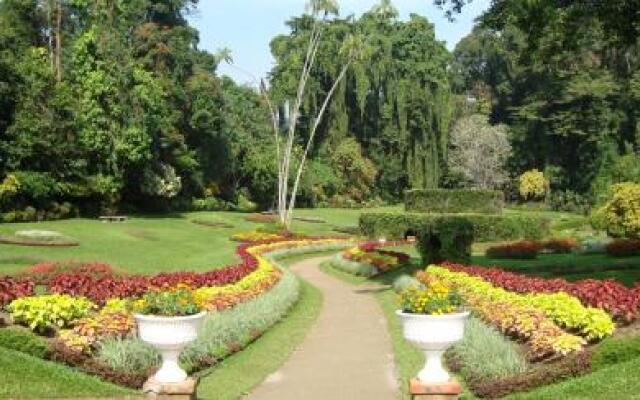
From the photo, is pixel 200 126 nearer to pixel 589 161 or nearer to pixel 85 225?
pixel 85 225

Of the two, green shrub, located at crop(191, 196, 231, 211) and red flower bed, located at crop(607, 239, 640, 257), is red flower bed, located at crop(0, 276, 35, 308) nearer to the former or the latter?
red flower bed, located at crop(607, 239, 640, 257)

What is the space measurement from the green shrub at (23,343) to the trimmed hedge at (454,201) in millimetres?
32842

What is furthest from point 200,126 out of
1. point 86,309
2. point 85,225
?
point 86,309

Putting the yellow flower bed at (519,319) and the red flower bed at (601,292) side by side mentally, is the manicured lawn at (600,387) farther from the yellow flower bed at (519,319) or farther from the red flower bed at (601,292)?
the red flower bed at (601,292)

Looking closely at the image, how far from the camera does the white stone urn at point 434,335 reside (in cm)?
823

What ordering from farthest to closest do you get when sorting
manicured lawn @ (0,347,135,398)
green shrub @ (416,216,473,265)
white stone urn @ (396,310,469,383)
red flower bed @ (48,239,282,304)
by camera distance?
green shrub @ (416,216,473,265) < red flower bed @ (48,239,282,304) < manicured lawn @ (0,347,135,398) < white stone urn @ (396,310,469,383)

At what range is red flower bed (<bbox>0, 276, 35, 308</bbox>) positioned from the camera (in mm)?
11922

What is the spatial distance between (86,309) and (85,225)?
27694 mm

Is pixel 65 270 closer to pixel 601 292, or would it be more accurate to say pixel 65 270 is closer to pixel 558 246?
pixel 601 292

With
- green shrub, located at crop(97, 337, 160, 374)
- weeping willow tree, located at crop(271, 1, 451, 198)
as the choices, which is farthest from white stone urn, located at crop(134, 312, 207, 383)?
weeping willow tree, located at crop(271, 1, 451, 198)

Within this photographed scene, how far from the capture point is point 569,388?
29.2ft

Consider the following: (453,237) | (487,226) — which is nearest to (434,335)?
(453,237)

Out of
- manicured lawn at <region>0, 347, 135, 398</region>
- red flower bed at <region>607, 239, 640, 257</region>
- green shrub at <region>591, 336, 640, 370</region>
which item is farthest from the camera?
red flower bed at <region>607, 239, 640, 257</region>

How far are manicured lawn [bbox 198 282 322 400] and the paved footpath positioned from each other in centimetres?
19
